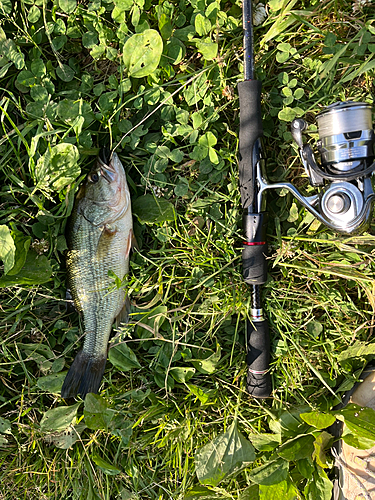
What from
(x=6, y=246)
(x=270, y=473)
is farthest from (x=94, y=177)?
(x=270, y=473)

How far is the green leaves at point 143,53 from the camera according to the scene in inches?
76.4

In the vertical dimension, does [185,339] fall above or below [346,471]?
above

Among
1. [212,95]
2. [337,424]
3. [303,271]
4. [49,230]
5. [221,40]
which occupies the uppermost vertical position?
[221,40]

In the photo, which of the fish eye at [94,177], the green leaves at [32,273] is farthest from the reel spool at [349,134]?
the green leaves at [32,273]

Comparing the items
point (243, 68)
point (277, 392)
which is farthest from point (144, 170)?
point (277, 392)

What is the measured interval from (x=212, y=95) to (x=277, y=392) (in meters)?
1.79

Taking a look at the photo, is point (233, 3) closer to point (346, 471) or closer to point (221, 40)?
point (221, 40)

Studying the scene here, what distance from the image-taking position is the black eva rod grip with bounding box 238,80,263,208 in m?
1.90

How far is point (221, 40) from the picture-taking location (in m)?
2.04

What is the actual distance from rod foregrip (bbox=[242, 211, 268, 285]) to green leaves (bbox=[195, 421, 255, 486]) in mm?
858

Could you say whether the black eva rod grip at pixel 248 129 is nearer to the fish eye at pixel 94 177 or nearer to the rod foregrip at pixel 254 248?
the rod foregrip at pixel 254 248

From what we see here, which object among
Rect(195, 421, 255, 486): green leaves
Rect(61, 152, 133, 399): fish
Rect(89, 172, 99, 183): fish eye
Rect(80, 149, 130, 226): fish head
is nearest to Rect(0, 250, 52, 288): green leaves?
Rect(61, 152, 133, 399): fish

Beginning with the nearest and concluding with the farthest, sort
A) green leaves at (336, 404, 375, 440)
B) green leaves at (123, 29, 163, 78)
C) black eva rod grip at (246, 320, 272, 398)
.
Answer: green leaves at (336, 404, 375, 440) < green leaves at (123, 29, 163, 78) < black eva rod grip at (246, 320, 272, 398)

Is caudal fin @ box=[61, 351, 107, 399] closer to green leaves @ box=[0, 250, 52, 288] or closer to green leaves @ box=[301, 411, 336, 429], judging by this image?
green leaves @ box=[0, 250, 52, 288]
